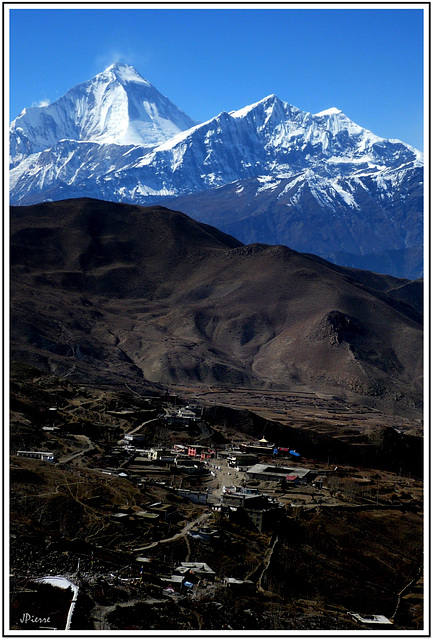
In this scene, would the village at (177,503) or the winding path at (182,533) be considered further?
the winding path at (182,533)

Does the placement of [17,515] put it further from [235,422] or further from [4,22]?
[235,422]

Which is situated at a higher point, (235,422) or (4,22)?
(4,22)

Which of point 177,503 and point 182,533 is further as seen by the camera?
point 177,503

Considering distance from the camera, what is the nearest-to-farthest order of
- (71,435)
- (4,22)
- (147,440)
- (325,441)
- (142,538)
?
1. (4,22)
2. (142,538)
3. (71,435)
4. (147,440)
5. (325,441)

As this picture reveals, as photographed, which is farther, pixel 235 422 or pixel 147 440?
pixel 235 422

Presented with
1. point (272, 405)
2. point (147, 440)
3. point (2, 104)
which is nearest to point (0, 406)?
point (2, 104)

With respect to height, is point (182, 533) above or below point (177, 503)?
below

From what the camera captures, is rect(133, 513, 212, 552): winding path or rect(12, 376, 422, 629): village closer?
rect(12, 376, 422, 629): village
